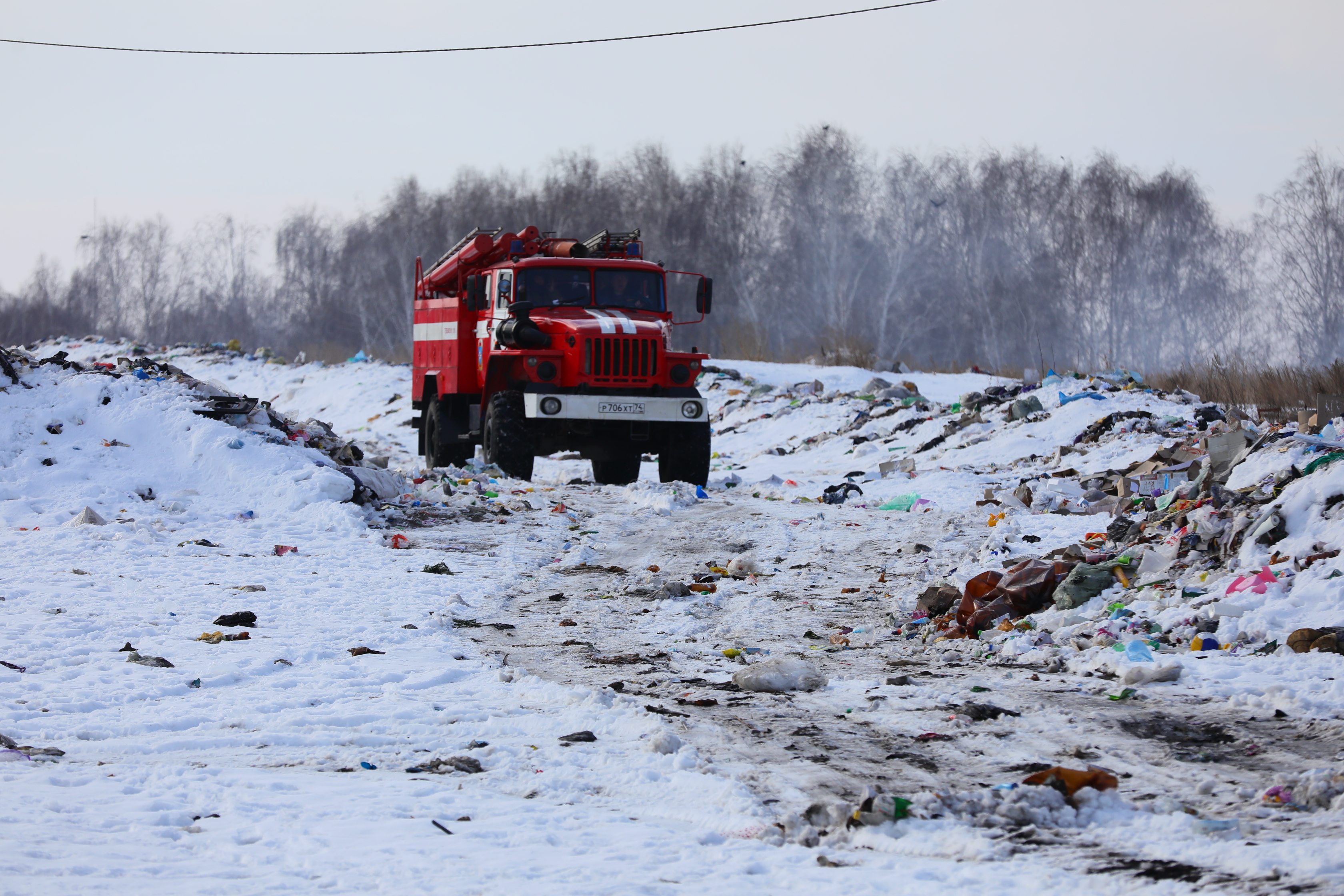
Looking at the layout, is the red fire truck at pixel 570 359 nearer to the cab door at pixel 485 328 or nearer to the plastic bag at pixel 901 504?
the cab door at pixel 485 328

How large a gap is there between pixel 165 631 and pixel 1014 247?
1782 inches

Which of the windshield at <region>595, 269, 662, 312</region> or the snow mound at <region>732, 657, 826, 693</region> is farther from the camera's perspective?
the windshield at <region>595, 269, 662, 312</region>

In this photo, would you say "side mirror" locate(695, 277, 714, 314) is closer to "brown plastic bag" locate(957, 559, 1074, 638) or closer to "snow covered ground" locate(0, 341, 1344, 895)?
"snow covered ground" locate(0, 341, 1344, 895)

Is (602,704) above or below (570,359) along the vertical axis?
below

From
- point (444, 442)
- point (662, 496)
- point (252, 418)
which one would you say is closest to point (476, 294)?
point (444, 442)

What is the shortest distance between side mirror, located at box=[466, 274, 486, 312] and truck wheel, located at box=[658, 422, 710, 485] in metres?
2.65

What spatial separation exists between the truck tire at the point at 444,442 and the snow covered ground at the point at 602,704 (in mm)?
3646

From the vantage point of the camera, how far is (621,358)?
12125 millimetres

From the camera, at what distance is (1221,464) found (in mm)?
7992

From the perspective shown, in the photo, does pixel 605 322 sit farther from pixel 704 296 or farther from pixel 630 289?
pixel 704 296

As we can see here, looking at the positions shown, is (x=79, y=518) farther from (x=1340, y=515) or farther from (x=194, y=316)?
(x=194, y=316)

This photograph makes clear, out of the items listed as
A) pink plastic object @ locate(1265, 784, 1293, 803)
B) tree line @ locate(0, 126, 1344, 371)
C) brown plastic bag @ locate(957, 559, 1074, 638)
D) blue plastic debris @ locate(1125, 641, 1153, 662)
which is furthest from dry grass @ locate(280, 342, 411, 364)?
pink plastic object @ locate(1265, 784, 1293, 803)

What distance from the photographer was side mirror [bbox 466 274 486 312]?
43.5ft

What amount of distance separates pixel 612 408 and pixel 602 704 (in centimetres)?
765
